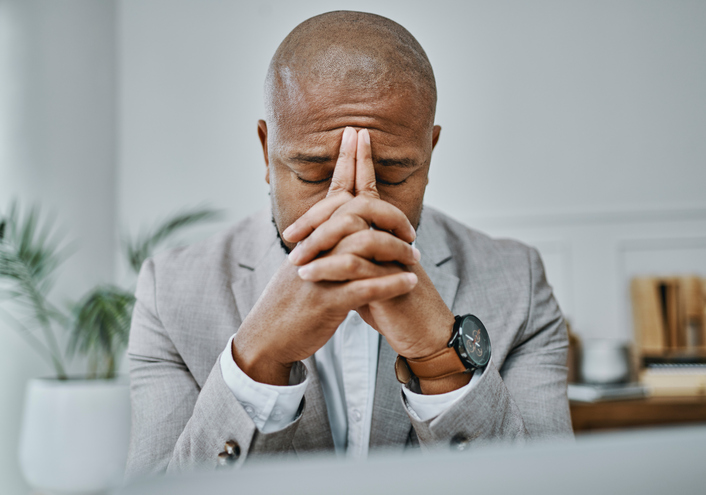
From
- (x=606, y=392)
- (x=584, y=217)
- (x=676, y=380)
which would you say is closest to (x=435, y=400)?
(x=606, y=392)

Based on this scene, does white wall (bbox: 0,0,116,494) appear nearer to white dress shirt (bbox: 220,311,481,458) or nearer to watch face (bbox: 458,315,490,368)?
white dress shirt (bbox: 220,311,481,458)

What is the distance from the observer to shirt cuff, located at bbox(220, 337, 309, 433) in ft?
2.65

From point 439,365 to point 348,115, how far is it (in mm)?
408

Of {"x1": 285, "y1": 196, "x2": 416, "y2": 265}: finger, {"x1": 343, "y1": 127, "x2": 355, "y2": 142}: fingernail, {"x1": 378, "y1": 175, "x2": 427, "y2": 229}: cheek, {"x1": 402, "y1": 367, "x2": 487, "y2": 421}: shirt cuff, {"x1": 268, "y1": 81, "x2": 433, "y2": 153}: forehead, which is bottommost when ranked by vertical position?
{"x1": 402, "y1": 367, "x2": 487, "y2": 421}: shirt cuff

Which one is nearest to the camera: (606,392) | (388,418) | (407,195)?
(407,195)

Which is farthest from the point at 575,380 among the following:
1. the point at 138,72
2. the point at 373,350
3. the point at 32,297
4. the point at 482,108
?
the point at 138,72

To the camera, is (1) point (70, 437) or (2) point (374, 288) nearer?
(2) point (374, 288)

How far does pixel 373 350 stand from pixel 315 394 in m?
0.14

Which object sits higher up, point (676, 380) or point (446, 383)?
point (446, 383)

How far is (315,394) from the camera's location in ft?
3.33

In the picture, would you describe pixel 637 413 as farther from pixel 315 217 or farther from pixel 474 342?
pixel 315 217

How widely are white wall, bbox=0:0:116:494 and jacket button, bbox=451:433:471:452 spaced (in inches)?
68.8

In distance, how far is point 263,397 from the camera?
0.81m

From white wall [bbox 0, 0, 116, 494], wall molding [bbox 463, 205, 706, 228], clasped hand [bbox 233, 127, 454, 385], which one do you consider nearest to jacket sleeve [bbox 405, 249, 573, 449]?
clasped hand [bbox 233, 127, 454, 385]
